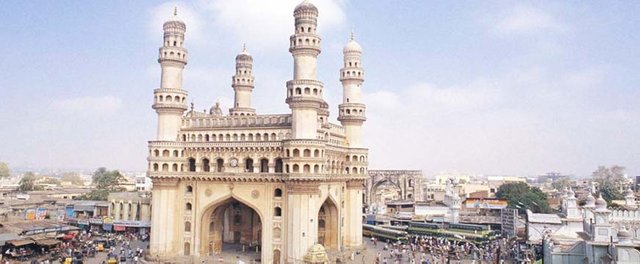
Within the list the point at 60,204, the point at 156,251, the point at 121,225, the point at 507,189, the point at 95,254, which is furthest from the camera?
the point at 507,189

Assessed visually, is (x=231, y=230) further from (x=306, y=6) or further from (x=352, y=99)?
(x=306, y=6)

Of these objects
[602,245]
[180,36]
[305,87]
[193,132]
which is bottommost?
[602,245]

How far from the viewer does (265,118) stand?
35719 mm

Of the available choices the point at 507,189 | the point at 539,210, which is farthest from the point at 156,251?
the point at 507,189

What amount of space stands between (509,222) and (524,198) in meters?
20.2

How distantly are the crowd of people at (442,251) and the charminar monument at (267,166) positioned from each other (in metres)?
3.58

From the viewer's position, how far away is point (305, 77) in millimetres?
34000

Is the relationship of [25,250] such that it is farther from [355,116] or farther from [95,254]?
[355,116]

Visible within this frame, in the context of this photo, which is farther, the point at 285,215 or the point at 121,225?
the point at 121,225

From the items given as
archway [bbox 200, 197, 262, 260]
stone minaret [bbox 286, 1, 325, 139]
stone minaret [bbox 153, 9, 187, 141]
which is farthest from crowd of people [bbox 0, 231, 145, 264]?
stone minaret [bbox 286, 1, 325, 139]

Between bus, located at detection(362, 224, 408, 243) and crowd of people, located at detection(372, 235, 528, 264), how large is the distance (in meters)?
0.70

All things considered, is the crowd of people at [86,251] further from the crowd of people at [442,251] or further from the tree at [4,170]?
the tree at [4,170]

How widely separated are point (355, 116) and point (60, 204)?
39895 mm

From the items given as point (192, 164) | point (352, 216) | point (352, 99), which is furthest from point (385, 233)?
point (192, 164)
